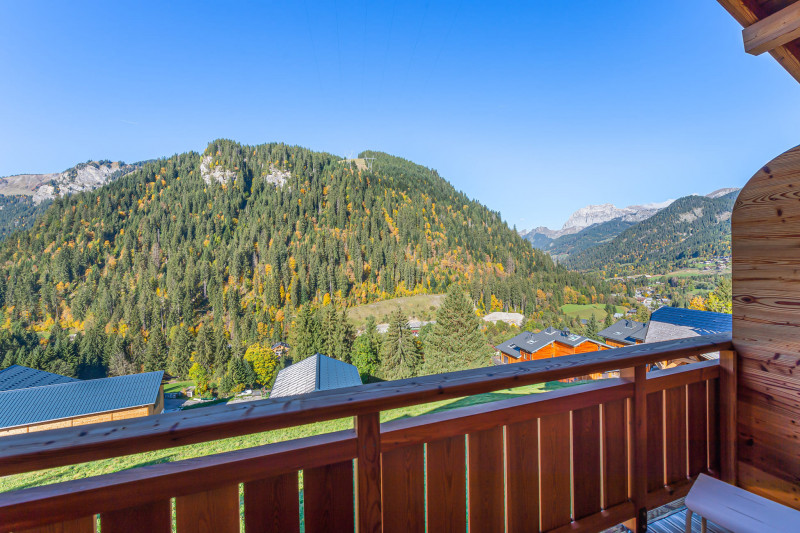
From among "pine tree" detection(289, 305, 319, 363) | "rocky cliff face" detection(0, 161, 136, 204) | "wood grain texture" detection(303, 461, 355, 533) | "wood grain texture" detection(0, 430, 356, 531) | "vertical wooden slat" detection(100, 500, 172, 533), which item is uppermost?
"rocky cliff face" detection(0, 161, 136, 204)

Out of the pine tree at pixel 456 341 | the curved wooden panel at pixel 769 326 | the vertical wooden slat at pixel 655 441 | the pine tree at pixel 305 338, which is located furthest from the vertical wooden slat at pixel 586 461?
the pine tree at pixel 305 338

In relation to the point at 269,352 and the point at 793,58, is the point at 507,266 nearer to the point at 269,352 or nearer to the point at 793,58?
the point at 269,352

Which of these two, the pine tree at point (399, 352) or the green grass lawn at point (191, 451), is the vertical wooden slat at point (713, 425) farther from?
the pine tree at point (399, 352)

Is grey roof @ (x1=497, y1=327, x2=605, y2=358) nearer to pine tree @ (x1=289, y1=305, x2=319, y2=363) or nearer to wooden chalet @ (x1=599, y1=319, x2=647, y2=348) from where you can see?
wooden chalet @ (x1=599, y1=319, x2=647, y2=348)

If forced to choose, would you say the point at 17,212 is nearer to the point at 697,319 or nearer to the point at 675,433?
the point at 675,433

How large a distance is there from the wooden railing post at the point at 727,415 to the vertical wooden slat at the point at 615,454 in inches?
21.8

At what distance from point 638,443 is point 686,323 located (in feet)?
21.8

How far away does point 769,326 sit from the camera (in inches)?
47.9

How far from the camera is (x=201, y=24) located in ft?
88.9

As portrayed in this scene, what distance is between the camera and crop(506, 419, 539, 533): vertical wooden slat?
0.89 meters

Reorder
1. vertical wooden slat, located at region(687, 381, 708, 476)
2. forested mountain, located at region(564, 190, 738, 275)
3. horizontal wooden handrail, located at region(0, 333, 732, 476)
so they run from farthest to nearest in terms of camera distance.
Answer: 1. forested mountain, located at region(564, 190, 738, 275)
2. vertical wooden slat, located at region(687, 381, 708, 476)
3. horizontal wooden handrail, located at region(0, 333, 732, 476)

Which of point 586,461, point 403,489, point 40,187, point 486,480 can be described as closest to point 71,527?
point 403,489

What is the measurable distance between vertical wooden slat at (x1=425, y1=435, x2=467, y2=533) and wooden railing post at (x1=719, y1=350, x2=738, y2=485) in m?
1.16

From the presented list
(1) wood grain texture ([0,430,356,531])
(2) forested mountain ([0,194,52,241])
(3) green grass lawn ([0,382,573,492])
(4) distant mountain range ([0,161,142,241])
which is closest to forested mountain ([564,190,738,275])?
(3) green grass lawn ([0,382,573,492])
